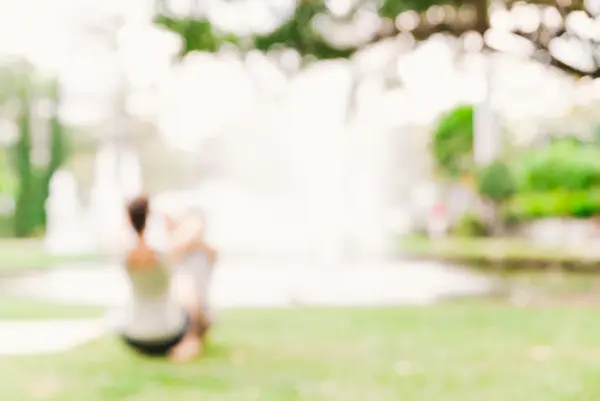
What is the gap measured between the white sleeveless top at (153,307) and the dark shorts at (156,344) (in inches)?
1.1

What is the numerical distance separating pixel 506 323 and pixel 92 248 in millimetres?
17888

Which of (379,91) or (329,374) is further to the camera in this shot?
(379,91)

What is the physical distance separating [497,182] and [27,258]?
15.6 m

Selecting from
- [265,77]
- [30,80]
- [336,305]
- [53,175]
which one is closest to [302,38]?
Answer: [265,77]

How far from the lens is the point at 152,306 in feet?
25.0

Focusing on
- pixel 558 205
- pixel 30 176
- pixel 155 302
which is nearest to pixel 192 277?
pixel 155 302

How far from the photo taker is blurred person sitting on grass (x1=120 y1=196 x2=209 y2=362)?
7.40 metres

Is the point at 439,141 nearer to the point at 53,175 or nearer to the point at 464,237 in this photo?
the point at 464,237

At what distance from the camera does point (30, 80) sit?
34.2 m

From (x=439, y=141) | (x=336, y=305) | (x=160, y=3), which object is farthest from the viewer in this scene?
(x=439, y=141)

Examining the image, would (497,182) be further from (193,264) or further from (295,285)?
(193,264)

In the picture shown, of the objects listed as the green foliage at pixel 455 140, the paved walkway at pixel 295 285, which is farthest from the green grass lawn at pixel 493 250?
the green foliage at pixel 455 140

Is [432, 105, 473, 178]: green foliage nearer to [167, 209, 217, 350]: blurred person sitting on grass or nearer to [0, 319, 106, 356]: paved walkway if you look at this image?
[0, 319, 106, 356]: paved walkway

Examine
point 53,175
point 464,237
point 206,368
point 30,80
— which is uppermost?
point 206,368
